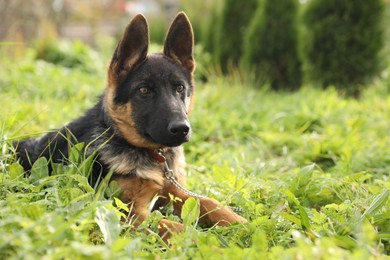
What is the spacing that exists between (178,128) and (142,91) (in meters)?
0.52

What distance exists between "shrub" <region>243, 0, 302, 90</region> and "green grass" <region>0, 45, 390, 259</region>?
293 centimetres

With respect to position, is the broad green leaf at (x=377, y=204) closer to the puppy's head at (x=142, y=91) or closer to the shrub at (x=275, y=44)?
the puppy's head at (x=142, y=91)

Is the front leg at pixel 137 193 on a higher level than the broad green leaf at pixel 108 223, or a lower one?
lower

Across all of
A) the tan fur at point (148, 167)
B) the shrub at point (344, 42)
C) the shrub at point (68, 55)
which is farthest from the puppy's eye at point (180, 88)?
the shrub at point (68, 55)

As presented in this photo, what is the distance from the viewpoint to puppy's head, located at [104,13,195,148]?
3.85 meters

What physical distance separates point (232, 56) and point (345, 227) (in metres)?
10.2

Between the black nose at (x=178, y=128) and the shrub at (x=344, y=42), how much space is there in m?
7.69

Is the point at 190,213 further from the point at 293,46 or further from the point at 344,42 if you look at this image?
the point at 293,46

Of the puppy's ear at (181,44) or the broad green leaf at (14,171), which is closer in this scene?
the broad green leaf at (14,171)

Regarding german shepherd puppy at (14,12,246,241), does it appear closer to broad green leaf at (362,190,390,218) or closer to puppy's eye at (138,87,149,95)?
puppy's eye at (138,87,149,95)

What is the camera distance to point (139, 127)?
3.93 m

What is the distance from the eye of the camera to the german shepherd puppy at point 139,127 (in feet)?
12.2

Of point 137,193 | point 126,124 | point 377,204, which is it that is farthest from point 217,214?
point 377,204

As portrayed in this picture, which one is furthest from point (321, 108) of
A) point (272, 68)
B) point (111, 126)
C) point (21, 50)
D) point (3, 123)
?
point (21, 50)
